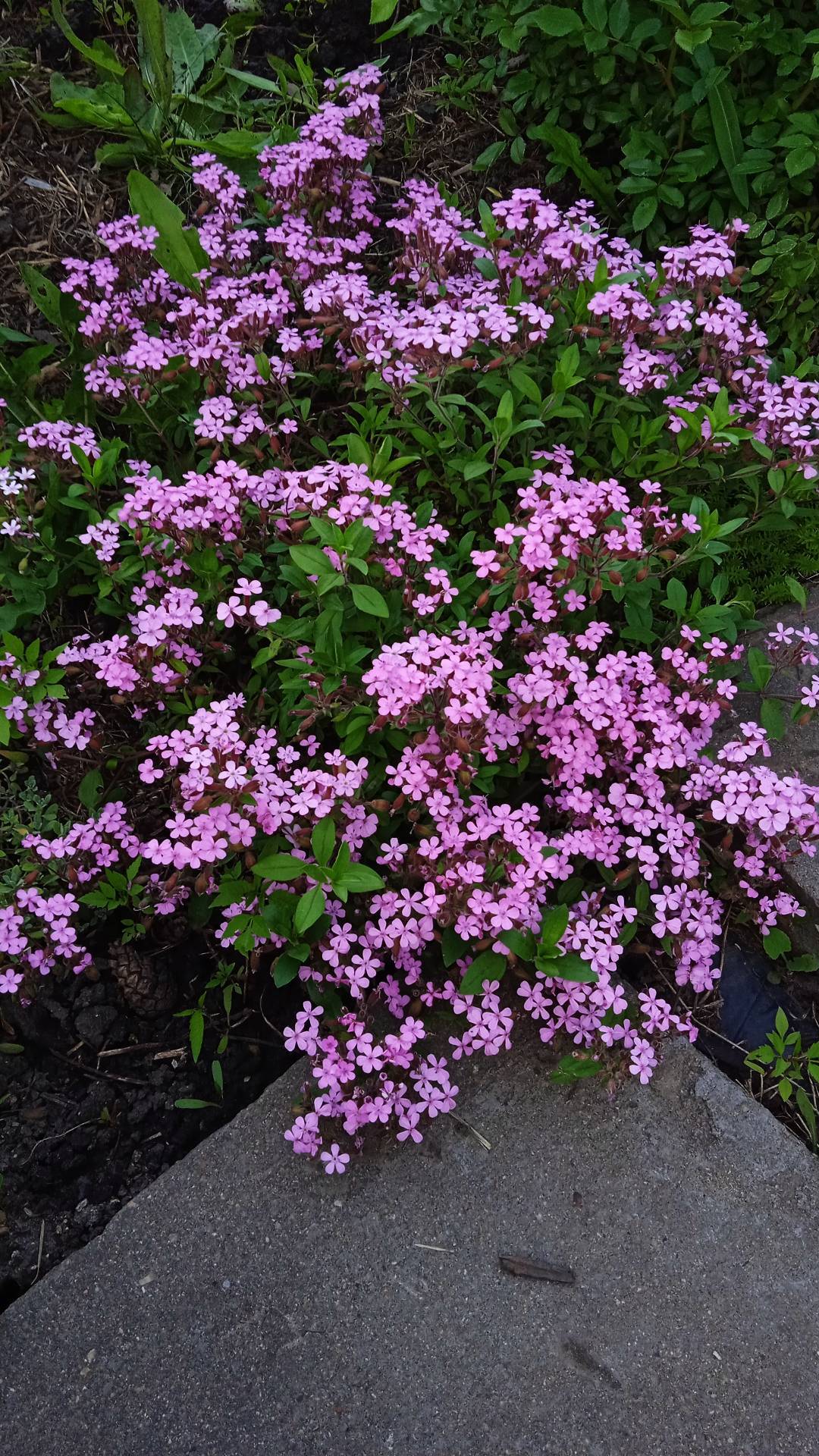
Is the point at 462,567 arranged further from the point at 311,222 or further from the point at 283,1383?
the point at 283,1383

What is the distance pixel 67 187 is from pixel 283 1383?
14.0 feet

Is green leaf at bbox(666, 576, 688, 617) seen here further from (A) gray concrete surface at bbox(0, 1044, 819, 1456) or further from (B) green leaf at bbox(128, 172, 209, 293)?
(B) green leaf at bbox(128, 172, 209, 293)

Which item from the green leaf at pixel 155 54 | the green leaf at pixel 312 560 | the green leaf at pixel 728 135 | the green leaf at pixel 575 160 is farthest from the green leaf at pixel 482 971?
the green leaf at pixel 155 54

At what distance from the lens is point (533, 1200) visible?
2.27m

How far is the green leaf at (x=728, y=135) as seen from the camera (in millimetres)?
3234

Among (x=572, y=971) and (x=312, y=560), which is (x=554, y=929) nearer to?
(x=572, y=971)

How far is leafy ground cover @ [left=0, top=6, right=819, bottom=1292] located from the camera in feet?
7.54

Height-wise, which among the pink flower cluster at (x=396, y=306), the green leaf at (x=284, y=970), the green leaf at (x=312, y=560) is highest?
the pink flower cluster at (x=396, y=306)

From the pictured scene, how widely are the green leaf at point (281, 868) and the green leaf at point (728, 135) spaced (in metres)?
2.81

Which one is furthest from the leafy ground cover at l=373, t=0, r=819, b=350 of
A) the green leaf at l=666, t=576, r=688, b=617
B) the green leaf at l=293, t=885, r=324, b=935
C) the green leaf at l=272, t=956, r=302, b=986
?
the green leaf at l=272, t=956, r=302, b=986

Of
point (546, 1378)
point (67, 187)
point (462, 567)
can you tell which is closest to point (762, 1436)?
point (546, 1378)

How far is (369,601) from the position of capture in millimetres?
2281

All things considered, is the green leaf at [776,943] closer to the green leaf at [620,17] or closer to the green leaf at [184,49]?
the green leaf at [620,17]

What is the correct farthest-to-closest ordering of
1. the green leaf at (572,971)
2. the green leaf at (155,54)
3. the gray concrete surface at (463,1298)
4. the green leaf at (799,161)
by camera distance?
the green leaf at (155,54)
the green leaf at (799,161)
the green leaf at (572,971)
the gray concrete surface at (463,1298)
